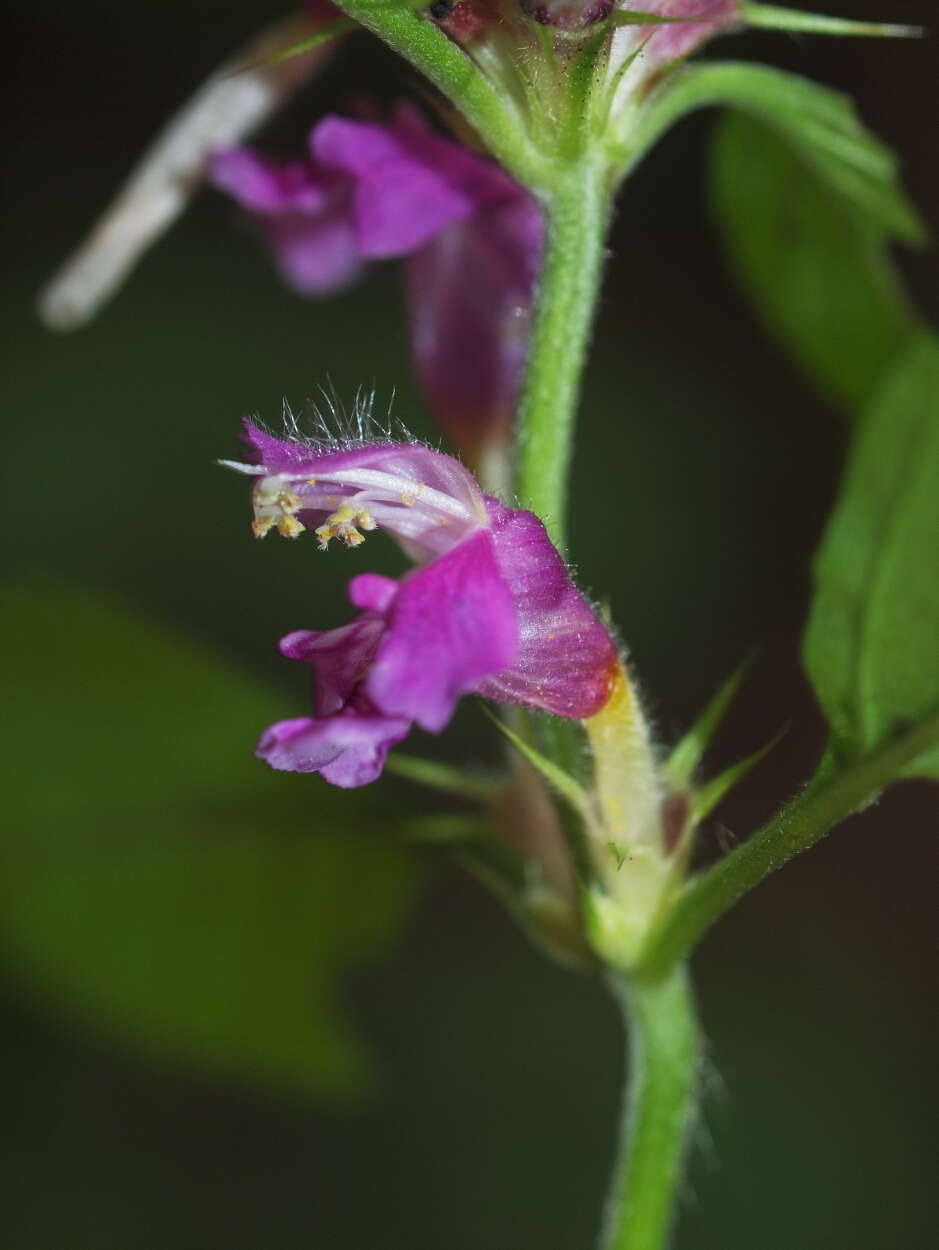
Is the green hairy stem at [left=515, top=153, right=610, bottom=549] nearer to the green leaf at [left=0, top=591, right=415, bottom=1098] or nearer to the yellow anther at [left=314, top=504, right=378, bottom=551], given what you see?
the yellow anther at [left=314, top=504, right=378, bottom=551]

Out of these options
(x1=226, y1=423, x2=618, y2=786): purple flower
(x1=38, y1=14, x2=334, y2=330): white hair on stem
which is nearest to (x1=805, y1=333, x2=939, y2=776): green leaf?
(x1=226, y1=423, x2=618, y2=786): purple flower

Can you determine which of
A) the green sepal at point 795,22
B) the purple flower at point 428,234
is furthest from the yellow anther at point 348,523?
the green sepal at point 795,22

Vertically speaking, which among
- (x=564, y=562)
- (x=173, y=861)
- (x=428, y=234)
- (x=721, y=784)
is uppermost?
(x=428, y=234)

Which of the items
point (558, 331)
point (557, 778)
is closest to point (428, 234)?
point (558, 331)

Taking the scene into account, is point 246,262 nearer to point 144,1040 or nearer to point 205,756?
point 205,756

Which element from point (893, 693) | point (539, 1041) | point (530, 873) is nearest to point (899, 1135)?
point (539, 1041)

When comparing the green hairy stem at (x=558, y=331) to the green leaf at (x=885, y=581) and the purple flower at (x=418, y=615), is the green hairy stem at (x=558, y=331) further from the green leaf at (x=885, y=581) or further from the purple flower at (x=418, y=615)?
the green leaf at (x=885, y=581)

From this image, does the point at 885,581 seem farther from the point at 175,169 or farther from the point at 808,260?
the point at 175,169
